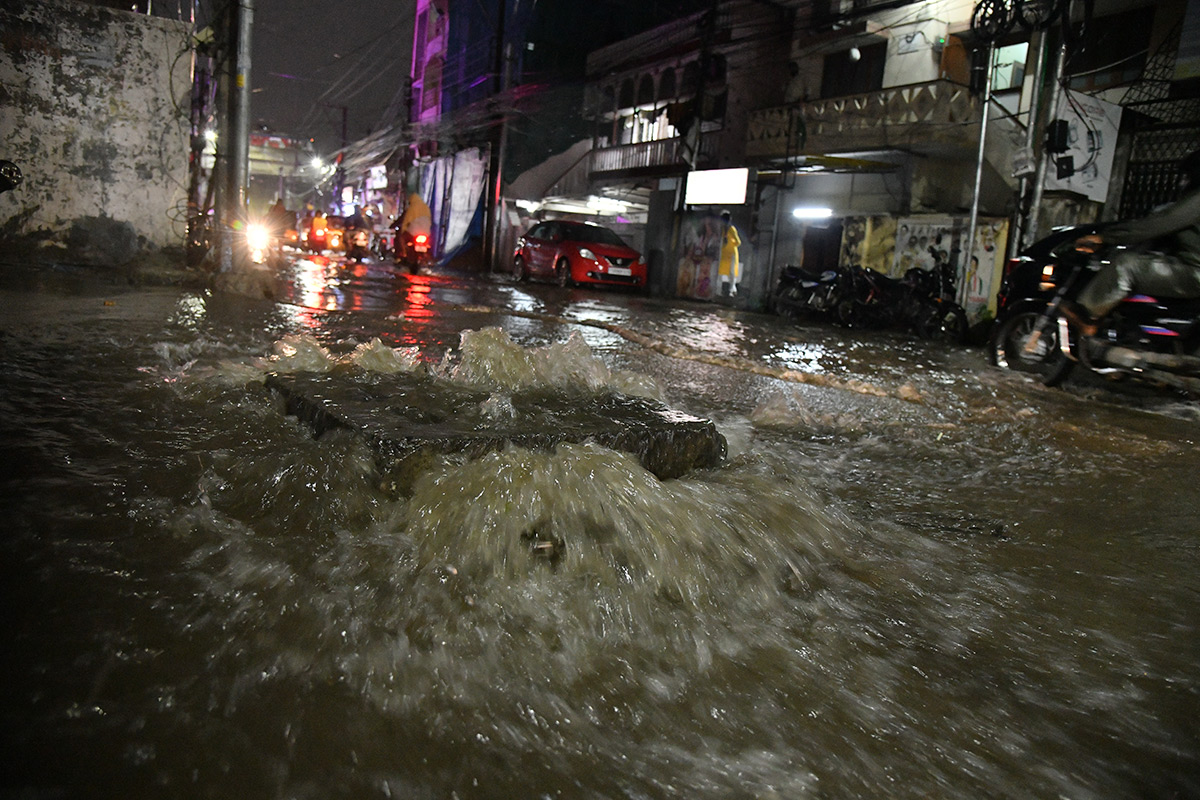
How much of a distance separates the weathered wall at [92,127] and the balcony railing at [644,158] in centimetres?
1436

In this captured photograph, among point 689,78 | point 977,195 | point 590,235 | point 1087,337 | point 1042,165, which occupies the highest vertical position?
point 689,78

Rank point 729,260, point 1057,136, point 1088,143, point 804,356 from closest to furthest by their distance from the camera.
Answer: point 804,356 → point 1057,136 → point 1088,143 → point 729,260

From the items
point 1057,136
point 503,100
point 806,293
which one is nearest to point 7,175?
point 806,293

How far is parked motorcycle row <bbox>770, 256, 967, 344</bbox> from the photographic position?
470 inches

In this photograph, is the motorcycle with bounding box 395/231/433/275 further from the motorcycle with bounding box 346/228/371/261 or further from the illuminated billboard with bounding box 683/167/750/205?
the illuminated billboard with bounding box 683/167/750/205

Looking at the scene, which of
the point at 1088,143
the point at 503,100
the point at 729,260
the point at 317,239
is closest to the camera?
the point at 1088,143

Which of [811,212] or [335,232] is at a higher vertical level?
[811,212]

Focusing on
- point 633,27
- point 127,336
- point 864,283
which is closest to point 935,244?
point 864,283

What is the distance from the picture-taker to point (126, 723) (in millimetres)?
1259

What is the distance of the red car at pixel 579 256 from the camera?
18.7 m

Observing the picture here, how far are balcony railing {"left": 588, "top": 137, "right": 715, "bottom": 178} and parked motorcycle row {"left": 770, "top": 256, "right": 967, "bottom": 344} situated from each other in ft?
30.5

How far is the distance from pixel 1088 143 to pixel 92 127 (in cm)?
1501

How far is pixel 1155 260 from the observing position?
5703mm

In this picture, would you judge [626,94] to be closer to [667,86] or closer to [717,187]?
[667,86]
